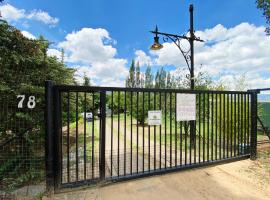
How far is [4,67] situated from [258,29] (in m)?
9.77

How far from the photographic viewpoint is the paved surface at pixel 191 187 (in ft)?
9.57

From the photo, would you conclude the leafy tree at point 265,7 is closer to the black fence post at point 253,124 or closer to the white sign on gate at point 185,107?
the black fence post at point 253,124

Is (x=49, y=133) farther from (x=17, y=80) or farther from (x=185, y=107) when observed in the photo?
(x=185, y=107)

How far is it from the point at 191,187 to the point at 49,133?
2.31 metres

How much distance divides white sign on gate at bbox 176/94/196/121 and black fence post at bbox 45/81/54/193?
2.25 m

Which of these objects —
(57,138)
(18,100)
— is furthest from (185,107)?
(18,100)

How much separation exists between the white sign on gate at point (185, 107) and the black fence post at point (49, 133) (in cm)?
225

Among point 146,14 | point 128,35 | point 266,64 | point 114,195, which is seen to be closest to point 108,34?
point 128,35

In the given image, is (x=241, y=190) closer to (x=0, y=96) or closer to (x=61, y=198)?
(x=61, y=198)

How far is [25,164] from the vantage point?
142 inches

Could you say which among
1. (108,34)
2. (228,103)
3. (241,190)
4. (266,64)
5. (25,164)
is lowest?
(241,190)

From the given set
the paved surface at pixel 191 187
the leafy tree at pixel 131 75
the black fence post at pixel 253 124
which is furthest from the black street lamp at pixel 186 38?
the leafy tree at pixel 131 75

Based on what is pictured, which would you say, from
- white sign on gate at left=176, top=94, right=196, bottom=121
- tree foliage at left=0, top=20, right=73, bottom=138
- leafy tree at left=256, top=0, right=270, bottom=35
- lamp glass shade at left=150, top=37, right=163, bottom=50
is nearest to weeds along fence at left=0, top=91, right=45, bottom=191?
tree foliage at left=0, top=20, right=73, bottom=138

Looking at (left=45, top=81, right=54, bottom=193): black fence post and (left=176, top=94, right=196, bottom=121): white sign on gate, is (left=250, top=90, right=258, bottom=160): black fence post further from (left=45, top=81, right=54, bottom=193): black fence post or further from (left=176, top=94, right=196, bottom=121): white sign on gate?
(left=45, top=81, right=54, bottom=193): black fence post
